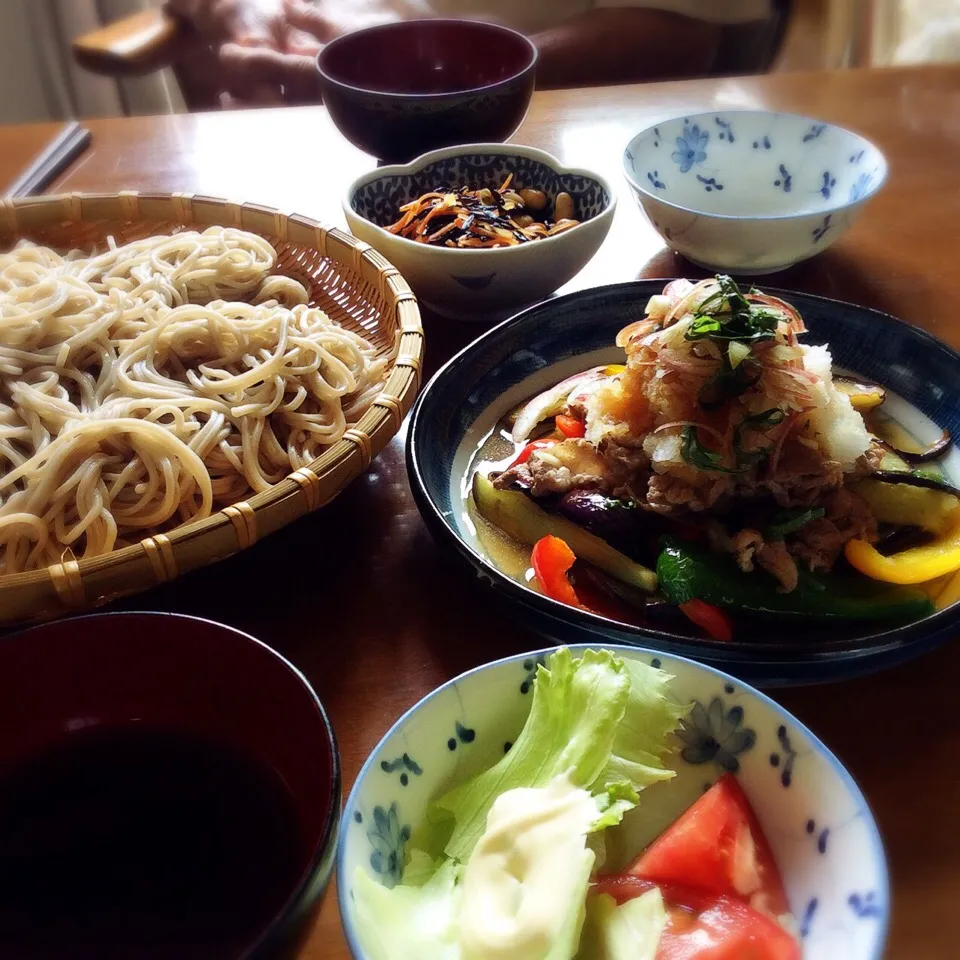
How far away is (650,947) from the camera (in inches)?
21.6

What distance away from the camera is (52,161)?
194 centimetres

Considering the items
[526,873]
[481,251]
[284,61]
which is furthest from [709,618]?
[284,61]

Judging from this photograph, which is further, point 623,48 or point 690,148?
point 623,48

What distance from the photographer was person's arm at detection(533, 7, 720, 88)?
3.38 metres

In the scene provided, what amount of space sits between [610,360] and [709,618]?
53 centimetres

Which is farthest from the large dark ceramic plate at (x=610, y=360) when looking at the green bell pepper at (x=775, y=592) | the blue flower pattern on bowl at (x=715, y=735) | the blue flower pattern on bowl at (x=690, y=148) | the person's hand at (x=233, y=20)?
the person's hand at (x=233, y=20)

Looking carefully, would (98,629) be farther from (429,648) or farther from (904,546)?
(904,546)

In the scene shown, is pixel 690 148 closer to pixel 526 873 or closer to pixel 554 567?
pixel 554 567

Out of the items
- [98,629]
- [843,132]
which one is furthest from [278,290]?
[843,132]

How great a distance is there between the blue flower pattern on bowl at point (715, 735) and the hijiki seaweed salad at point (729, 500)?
0.92 feet

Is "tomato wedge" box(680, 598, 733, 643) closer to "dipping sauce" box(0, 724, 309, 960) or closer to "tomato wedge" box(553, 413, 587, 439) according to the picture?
"tomato wedge" box(553, 413, 587, 439)

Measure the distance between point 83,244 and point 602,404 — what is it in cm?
98

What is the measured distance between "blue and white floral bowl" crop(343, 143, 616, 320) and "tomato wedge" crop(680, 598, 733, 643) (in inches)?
25.1

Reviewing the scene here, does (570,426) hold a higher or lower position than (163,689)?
lower
